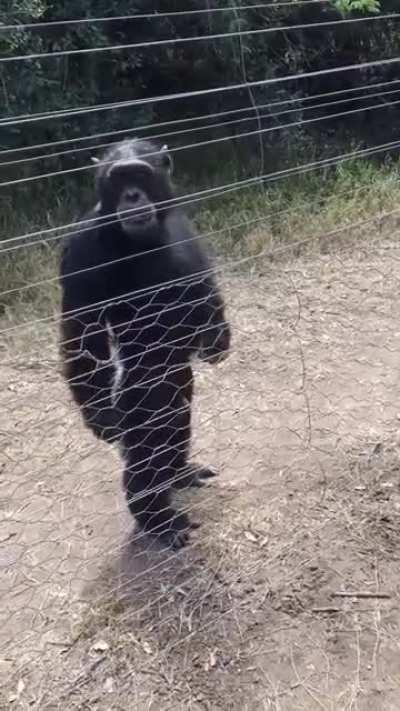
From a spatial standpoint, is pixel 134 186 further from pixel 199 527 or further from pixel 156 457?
pixel 199 527

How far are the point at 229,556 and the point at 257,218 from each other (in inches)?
98.6

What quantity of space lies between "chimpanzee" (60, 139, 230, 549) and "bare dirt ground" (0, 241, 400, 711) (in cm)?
24

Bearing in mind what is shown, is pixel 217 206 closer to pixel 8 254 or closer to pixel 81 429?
pixel 8 254

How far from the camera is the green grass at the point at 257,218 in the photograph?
4.30 meters

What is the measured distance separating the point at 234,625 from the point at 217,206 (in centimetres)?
354

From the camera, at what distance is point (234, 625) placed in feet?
7.39

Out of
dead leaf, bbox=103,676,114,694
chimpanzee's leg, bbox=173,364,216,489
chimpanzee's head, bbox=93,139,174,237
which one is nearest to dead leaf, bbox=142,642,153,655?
dead leaf, bbox=103,676,114,694

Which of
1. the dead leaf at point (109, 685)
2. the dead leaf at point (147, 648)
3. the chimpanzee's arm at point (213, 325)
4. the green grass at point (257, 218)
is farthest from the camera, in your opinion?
the green grass at point (257, 218)

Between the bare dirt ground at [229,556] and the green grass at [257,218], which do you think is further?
the green grass at [257,218]

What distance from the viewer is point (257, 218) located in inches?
179

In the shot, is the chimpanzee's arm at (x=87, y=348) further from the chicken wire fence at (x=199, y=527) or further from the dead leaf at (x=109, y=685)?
the dead leaf at (x=109, y=685)

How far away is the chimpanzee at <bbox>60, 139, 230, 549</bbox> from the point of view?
2.37 metres

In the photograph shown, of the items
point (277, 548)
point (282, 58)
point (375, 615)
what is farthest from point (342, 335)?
point (282, 58)

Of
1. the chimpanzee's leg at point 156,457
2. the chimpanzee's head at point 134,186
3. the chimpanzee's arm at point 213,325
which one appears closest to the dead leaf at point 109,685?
the chimpanzee's leg at point 156,457
